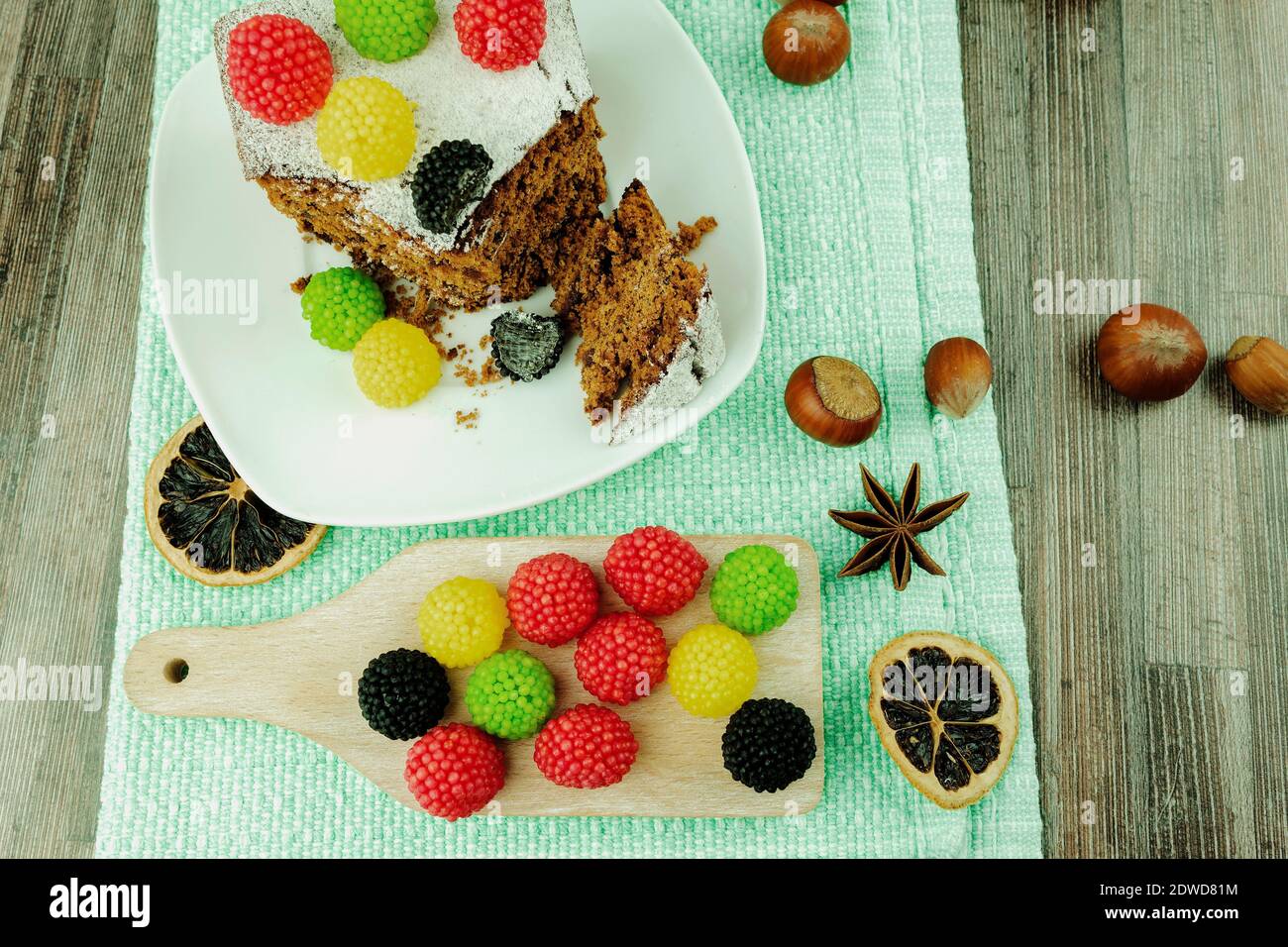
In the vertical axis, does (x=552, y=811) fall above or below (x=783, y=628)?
below

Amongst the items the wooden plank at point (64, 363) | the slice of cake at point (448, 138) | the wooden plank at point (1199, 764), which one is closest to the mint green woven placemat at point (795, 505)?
the wooden plank at point (64, 363)

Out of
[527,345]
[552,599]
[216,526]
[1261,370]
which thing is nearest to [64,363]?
[216,526]

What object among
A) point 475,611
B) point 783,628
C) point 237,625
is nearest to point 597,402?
point 475,611

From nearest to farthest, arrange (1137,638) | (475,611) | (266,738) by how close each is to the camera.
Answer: (475,611) → (266,738) → (1137,638)

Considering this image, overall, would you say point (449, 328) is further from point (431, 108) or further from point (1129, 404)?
point (1129, 404)

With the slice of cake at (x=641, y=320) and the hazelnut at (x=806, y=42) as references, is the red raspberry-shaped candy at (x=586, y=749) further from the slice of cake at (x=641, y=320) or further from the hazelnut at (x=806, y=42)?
the hazelnut at (x=806, y=42)

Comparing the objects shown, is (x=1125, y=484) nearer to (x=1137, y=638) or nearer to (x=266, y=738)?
(x=1137, y=638)

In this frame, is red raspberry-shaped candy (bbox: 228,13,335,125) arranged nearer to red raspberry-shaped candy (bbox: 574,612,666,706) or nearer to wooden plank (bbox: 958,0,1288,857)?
red raspberry-shaped candy (bbox: 574,612,666,706)
